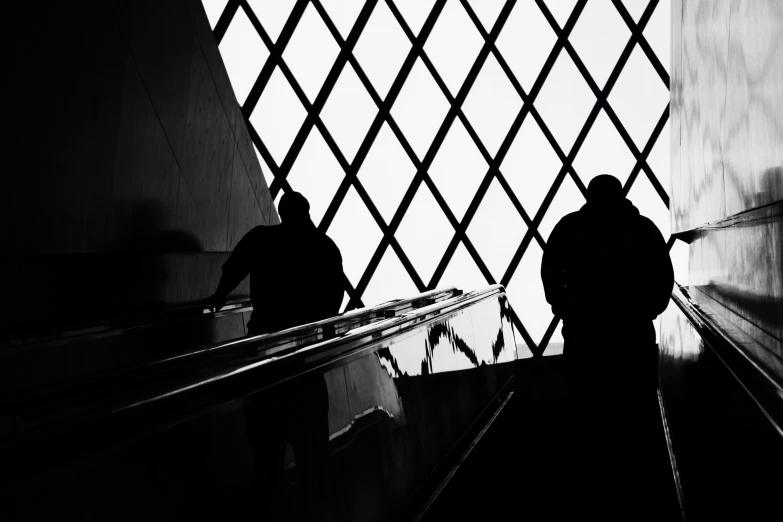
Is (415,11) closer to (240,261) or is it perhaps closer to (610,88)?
(610,88)

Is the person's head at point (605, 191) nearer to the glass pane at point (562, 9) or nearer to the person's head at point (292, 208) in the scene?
the person's head at point (292, 208)

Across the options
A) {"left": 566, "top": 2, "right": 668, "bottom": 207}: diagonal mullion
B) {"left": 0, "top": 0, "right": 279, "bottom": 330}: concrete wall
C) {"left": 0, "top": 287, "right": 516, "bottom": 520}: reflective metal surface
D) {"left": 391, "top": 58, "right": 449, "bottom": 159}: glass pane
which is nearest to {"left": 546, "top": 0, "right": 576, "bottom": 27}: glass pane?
{"left": 566, "top": 2, "right": 668, "bottom": 207}: diagonal mullion

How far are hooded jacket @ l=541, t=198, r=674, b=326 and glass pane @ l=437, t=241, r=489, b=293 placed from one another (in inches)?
287

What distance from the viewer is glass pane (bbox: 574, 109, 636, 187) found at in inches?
423

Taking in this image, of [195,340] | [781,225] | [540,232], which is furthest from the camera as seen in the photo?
[540,232]

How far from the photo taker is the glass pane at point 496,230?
427 inches

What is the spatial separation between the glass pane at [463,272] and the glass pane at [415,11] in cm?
370

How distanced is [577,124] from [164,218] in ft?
23.4

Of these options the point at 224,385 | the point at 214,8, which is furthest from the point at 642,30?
the point at 224,385

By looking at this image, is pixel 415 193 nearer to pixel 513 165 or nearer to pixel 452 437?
pixel 513 165

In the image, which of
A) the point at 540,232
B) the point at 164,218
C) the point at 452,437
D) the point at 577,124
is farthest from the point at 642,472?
the point at 577,124

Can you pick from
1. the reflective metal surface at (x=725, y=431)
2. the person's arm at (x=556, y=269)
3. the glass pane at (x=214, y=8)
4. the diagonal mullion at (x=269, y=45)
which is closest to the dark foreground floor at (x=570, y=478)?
the reflective metal surface at (x=725, y=431)

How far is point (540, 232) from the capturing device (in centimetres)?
1075

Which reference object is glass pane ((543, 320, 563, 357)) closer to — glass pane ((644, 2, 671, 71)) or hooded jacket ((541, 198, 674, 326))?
glass pane ((644, 2, 671, 71))
